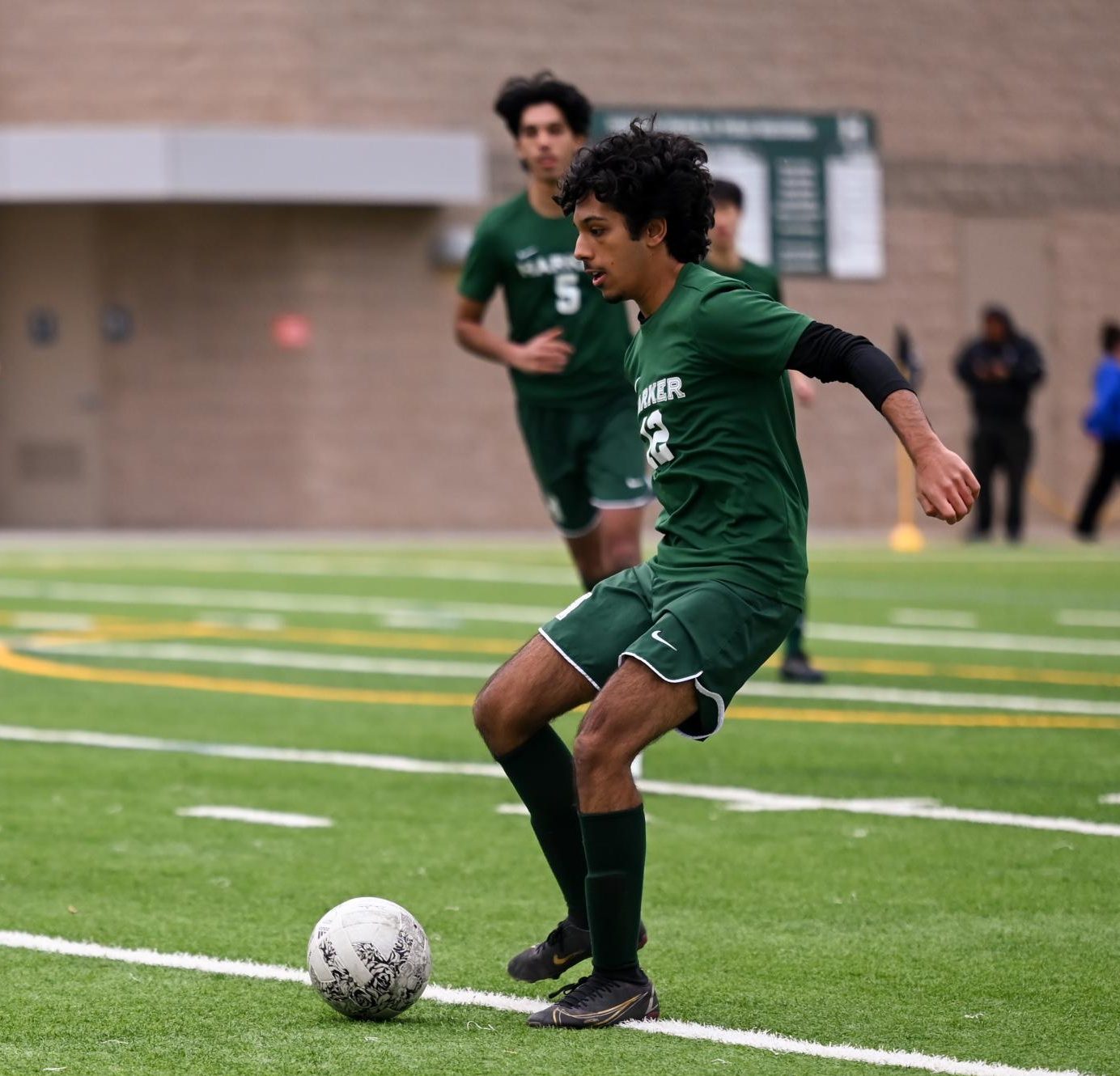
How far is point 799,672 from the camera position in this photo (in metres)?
12.8

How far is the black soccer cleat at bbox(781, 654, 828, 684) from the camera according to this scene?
1277 centimetres

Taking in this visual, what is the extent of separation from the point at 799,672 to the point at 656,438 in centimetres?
720

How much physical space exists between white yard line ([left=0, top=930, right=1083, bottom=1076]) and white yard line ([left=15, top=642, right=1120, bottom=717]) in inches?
233

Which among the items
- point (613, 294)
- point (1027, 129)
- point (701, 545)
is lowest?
point (701, 545)

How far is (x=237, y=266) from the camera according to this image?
1117 inches

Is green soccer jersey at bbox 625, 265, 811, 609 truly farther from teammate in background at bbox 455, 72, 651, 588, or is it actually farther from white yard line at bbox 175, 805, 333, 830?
teammate in background at bbox 455, 72, 651, 588

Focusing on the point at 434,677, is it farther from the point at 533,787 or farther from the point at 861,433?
the point at 861,433

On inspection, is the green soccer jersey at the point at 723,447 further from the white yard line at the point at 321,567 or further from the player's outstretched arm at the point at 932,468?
the white yard line at the point at 321,567

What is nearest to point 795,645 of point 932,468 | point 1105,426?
point 932,468

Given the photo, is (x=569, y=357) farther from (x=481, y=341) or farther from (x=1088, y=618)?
(x=1088, y=618)

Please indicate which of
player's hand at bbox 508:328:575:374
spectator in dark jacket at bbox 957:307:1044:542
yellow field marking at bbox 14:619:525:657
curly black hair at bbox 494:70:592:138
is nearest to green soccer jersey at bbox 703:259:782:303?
curly black hair at bbox 494:70:592:138

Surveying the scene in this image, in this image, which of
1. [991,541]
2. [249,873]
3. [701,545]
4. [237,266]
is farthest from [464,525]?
[701,545]

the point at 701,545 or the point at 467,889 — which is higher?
the point at 701,545

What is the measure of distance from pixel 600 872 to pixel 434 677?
25.1ft
